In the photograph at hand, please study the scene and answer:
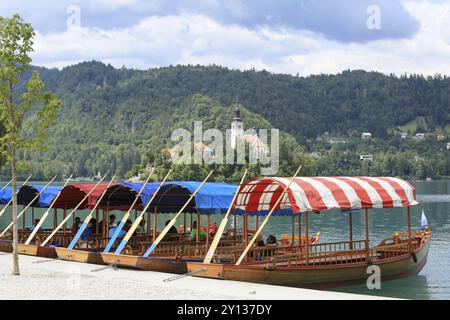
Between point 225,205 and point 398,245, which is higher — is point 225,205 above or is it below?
above

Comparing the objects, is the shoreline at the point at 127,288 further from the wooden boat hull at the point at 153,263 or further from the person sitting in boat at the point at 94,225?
the person sitting in boat at the point at 94,225

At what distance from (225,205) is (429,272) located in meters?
12.5

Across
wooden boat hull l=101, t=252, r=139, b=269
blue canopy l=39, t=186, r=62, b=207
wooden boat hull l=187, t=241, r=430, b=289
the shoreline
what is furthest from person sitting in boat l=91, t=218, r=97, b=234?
wooden boat hull l=187, t=241, r=430, b=289

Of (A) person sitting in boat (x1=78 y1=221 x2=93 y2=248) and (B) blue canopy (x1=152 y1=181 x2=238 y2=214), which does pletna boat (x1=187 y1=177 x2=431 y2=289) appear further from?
(A) person sitting in boat (x1=78 y1=221 x2=93 y2=248)

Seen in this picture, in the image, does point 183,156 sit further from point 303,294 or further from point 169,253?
point 303,294

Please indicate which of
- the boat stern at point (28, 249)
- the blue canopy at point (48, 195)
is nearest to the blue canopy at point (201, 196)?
the boat stern at point (28, 249)

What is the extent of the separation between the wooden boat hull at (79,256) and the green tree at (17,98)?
15.3ft

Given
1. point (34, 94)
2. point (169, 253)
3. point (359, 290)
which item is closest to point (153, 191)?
point (169, 253)

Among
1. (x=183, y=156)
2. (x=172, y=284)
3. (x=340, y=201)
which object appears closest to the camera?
(x=172, y=284)

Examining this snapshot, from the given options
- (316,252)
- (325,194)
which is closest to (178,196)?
(316,252)

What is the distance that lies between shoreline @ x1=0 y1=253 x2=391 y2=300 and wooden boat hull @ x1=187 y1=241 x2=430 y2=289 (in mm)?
513

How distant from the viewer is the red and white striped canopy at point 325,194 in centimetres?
2300

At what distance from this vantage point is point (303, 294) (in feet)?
59.3

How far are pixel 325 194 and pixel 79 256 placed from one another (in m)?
9.36
